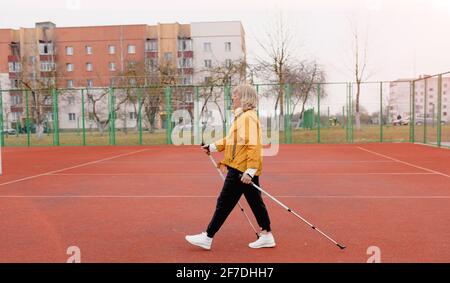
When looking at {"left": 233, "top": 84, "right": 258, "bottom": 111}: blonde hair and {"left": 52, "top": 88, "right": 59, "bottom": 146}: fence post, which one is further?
{"left": 52, "top": 88, "right": 59, "bottom": 146}: fence post

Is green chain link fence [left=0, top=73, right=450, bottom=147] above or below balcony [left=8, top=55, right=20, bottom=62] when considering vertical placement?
below

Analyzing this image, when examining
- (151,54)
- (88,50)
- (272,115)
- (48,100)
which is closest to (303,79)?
(272,115)

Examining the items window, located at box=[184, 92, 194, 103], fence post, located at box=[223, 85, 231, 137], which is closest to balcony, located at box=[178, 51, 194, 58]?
window, located at box=[184, 92, 194, 103]

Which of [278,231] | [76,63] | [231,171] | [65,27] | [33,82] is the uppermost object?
[65,27]

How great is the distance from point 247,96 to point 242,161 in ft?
2.11

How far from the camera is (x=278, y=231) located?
210 inches

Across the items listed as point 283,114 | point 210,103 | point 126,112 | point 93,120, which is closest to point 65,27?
point 93,120

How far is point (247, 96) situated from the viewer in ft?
14.2

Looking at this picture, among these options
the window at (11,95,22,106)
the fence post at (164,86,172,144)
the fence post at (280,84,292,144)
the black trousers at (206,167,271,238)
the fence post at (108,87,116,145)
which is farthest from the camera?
the window at (11,95,22,106)

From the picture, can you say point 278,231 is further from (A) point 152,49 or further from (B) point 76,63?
(B) point 76,63

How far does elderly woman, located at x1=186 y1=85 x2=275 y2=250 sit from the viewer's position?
4.25 metres

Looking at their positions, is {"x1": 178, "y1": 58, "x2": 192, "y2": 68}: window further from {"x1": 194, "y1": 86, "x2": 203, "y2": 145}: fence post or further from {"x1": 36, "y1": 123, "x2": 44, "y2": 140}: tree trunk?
{"x1": 194, "y1": 86, "x2": 203, "y2": 145}: fence post

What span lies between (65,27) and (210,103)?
43.0 m

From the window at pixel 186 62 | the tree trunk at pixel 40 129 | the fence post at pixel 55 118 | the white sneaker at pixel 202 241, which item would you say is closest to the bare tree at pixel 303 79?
the fence post at pixel 55 118
